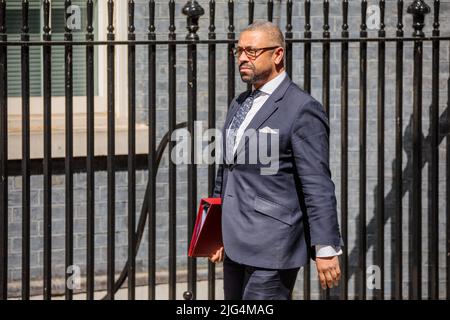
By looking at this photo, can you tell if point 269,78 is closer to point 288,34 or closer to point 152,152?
point 288,34

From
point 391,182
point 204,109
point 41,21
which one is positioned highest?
point 41,21

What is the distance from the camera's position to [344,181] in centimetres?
745

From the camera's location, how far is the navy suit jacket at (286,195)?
5.67m

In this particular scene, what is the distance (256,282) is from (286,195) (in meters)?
0.44

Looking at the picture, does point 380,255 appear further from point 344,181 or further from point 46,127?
point 46,127

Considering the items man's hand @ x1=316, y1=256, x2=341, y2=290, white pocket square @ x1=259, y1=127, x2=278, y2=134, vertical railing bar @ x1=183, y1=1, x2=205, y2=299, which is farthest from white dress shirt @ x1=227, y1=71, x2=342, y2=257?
vertical railing bar @ x1=183, y1=1, x2=205, y2=299

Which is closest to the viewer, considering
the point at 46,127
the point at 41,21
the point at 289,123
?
the point at 289,123

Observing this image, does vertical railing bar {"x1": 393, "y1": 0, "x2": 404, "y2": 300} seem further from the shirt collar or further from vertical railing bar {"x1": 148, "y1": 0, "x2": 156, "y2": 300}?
the shirt collar

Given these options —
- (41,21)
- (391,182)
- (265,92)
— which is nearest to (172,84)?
(265,92)

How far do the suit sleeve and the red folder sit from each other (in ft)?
1.67

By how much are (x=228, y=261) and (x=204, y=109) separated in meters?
3.35

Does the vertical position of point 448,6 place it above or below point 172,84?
above

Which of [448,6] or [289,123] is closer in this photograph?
[289,123]

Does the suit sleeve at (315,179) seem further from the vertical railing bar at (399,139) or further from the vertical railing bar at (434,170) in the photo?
the vertical railing bar at (434,170)
